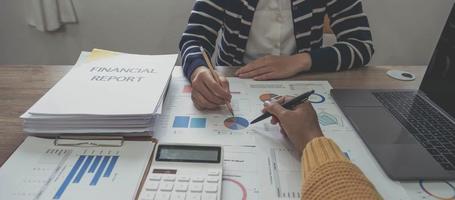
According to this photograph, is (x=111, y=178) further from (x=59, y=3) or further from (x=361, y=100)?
(x=59, y=3)

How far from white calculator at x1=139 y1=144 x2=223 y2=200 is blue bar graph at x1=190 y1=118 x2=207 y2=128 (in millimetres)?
106

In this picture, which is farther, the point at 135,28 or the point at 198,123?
the point at 135,28

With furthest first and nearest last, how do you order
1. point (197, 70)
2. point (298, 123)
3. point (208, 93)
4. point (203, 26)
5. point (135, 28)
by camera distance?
point (135, 28), point (203, 26), point (197, 70), point (208, 93), point (298, 123)

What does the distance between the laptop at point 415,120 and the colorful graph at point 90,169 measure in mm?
Answer: 449

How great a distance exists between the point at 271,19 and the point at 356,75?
0.32 metres

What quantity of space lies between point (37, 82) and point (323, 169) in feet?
2.43

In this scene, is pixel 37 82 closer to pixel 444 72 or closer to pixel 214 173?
pixel 214 173

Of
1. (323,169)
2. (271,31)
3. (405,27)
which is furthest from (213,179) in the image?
(405,27)

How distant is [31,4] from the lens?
181cm

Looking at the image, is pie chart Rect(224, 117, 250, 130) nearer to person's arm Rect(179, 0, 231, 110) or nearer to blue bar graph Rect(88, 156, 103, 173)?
person's arm Rect(179, 0, 231, 110)

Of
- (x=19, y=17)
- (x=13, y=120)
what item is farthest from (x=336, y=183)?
(x=19, y=17)

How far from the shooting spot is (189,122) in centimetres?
68

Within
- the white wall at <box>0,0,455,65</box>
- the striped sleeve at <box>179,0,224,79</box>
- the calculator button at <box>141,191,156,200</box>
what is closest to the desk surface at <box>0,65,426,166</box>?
the striped sleeve at <box>179,0,224,79</box>

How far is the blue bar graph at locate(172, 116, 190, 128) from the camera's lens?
670 mm
